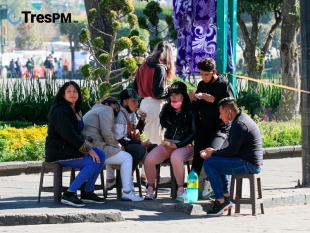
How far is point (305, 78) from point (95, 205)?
12.0 feet

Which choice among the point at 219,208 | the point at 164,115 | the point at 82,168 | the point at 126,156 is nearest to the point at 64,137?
the point at 82,168

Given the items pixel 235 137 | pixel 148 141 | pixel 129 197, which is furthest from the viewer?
pixel 148 141

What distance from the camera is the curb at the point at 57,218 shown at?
32.6ft

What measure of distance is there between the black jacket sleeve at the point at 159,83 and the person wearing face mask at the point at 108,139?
37.1 inches

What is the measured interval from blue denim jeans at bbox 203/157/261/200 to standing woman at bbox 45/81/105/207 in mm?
1308

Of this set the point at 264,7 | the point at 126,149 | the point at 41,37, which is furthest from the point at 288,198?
the point at 41,37

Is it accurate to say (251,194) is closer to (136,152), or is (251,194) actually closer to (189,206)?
(189,206)

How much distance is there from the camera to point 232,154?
10.7m

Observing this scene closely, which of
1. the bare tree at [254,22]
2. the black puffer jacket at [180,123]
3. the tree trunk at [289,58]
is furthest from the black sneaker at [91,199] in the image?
the bare tree at [254,22]

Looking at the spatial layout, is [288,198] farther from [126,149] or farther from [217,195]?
[126,149]

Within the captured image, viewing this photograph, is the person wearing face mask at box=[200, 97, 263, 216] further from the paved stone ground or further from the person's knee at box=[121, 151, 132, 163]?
the person's knee at box=[121, 151, 132, 163]

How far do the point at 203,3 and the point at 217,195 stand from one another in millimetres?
2782

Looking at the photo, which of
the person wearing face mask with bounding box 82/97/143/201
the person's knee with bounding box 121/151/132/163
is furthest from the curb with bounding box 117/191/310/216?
the person's knee with bounding box 121/151/132/163

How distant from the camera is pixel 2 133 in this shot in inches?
617
